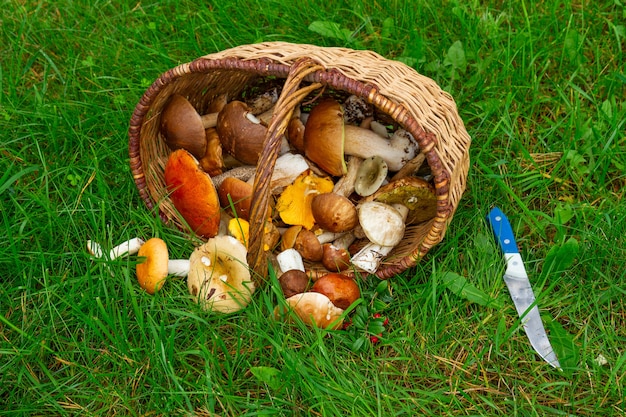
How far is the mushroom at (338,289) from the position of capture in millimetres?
2590

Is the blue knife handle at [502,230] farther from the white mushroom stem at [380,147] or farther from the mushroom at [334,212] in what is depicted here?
the mushroom at [334,212]

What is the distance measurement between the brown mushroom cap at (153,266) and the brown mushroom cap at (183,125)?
48 centimetres

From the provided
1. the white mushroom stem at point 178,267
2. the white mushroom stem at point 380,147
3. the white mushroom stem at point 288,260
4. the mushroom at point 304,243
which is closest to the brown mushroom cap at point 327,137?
the white mushroom stem at point 380,147

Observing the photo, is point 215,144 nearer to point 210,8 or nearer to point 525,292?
point 210,8

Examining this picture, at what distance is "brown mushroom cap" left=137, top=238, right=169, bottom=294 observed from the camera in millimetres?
2691

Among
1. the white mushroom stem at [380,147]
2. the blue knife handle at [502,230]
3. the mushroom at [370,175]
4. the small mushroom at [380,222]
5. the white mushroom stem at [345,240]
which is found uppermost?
the white mushroom stem at [380,147]

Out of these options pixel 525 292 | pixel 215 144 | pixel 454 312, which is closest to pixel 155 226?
pixel 215 144

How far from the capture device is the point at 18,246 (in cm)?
285

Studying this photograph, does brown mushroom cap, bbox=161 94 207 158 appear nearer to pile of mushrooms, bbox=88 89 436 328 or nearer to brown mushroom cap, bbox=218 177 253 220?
pile of mushrooms, bbox=88 89 436 328

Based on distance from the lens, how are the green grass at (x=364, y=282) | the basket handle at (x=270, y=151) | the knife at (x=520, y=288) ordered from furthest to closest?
the knife at (x=520, y=288) → the green grass at (x=364, y=282) → the basket handle at (x=270, y=151)

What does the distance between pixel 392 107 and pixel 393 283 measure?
31.7 inches

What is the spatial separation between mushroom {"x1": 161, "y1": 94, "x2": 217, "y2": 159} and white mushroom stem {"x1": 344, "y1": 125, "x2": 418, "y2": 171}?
0.68 metres

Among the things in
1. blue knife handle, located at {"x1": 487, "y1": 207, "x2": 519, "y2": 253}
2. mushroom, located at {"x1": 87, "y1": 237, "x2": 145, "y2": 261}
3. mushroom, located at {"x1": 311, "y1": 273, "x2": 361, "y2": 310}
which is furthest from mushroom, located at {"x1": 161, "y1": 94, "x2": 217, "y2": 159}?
blue knife handle, located at {"x1": 487, "y1": 207, "x2": 519, "y2": 253}

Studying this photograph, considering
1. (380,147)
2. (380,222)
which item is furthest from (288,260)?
(380,147)
